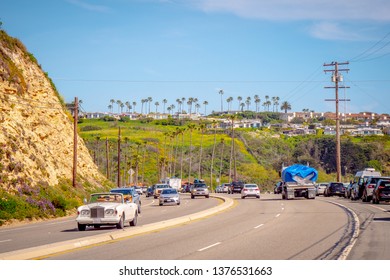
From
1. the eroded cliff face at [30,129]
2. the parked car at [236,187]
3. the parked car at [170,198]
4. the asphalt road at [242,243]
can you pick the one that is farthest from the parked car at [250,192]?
the asphalt road at [242,243]

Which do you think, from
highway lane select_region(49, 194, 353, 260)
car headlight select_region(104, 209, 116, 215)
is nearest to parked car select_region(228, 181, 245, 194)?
highway lane select_region(49, 194, 353, 260)

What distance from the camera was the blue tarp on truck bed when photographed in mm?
54938

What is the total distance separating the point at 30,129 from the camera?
51031 millimetres

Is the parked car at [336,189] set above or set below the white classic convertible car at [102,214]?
below

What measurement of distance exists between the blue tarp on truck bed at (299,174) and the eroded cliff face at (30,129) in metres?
20.1

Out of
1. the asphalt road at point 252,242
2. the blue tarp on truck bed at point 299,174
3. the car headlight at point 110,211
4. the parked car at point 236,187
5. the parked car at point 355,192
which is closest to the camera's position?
the asphalt road at point 252,242

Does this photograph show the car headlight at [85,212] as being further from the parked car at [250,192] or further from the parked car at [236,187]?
the parked car at [236,187]

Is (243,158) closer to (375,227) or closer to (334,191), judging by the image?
(334,191)

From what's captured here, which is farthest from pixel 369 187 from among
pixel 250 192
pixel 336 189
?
pixel 336 189

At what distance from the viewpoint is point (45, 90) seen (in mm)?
58469

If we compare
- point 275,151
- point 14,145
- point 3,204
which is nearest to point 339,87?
point 14,145

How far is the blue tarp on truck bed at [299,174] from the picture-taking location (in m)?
54.9

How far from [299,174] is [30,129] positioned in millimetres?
24033

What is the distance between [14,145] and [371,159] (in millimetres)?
104366
